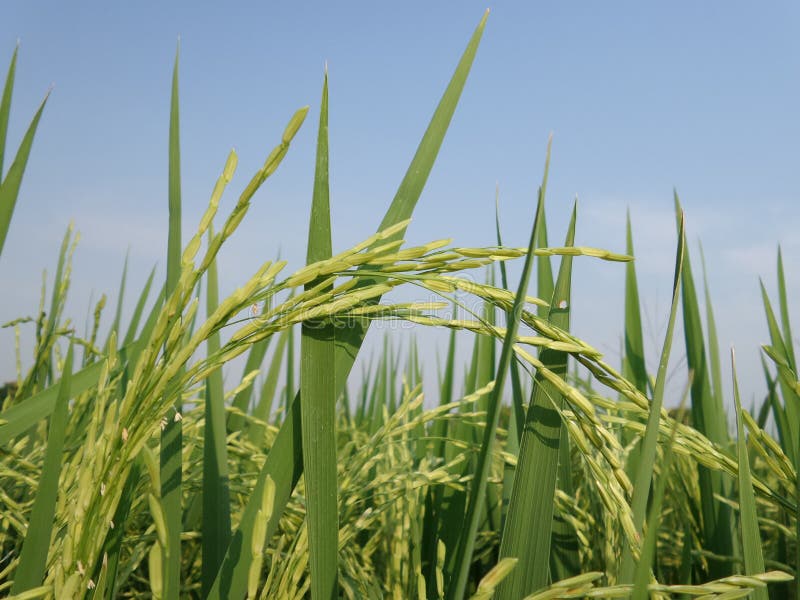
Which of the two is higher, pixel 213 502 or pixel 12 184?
pixel 12 184

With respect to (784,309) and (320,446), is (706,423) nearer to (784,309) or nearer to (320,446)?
(784,309)

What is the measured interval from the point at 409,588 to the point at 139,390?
2.19 ft

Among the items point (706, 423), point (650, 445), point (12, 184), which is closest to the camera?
point (650, 445)

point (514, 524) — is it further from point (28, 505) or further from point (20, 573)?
point (28, 505)

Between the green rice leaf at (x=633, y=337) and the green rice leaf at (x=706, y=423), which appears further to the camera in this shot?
the green rice leaf at (x=633, y=337)

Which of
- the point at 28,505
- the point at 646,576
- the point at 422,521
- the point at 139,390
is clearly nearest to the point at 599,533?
the point at 422,521

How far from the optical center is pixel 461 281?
2.28 ft

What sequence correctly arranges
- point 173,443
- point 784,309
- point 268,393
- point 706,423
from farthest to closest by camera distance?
point 268,393 → point 784,309 → point 706,423 → point 173,443

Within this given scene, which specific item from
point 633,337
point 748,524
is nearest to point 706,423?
point 633,337

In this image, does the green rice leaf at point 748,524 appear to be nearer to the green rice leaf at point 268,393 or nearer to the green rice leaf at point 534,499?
the green rice leaf at point 534,499

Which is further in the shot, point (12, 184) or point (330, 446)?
point (12, 184)

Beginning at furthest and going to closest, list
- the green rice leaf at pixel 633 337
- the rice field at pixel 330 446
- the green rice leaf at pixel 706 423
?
the green rice leaf at pixel 633 337
the green rice leaf at pixel 706 423
the rice field at pixel 330 446

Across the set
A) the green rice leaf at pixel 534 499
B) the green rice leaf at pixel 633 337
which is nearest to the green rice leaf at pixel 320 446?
the green rice leaf at pixel 534 499

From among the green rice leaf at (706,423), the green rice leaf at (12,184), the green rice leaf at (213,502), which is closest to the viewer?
the green rice leaf at (213,502)
